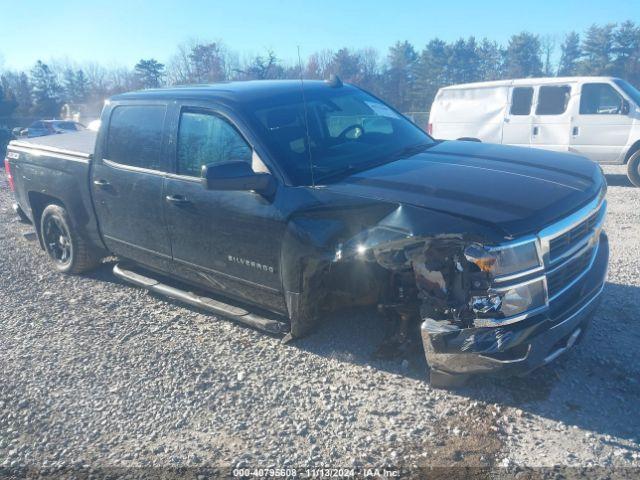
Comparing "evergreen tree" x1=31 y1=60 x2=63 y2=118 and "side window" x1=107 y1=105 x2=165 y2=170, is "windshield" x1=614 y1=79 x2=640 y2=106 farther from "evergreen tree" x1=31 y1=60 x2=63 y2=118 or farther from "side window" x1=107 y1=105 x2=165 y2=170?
"evergreen tree" x1=31 y1=60 x2=63 y2=118

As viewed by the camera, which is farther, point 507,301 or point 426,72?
point 426,72

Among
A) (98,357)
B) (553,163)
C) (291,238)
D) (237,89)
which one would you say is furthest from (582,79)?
(98,357)

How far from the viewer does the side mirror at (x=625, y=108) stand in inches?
378

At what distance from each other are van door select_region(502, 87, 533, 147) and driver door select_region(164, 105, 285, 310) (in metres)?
8.74

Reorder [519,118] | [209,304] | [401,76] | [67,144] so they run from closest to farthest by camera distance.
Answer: [209,304] < [67,144] < [519,118] < [401,76]

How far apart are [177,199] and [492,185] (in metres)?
2.29

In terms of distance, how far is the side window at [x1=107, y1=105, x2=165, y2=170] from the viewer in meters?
4.25

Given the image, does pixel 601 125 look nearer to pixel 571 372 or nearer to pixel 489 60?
pixel 571 372

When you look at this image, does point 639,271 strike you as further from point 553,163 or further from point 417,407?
point 417,407

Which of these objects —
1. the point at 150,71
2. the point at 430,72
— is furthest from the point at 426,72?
the point at 150,71

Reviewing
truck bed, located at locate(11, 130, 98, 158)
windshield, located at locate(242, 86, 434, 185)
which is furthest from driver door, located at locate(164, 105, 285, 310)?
truck bed, located at locate(11, 130, 98, 158)

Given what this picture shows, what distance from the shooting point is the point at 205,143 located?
3926 mm

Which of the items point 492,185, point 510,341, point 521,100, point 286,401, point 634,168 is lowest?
point 634,168

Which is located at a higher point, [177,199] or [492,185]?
[492,185]
